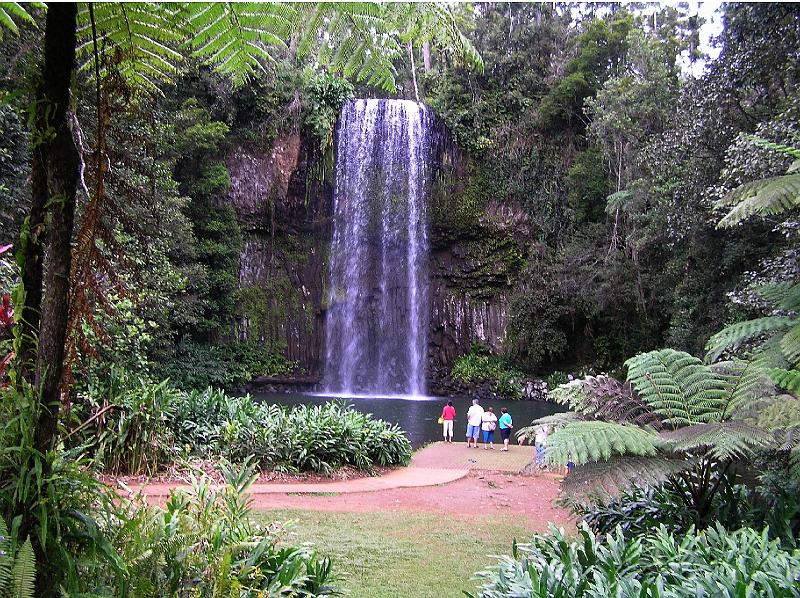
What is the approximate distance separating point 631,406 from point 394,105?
20.8 meters

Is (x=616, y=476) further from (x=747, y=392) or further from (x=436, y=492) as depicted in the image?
(x=436, y=492)

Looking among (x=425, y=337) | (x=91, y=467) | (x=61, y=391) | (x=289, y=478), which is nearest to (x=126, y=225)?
(x=61, y=391)

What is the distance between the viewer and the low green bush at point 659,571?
2.86 meters

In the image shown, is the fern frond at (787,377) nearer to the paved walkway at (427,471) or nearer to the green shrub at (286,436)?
the paved walkway at (427,471)

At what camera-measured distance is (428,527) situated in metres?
6.62

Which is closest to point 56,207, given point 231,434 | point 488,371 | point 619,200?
point 231,434

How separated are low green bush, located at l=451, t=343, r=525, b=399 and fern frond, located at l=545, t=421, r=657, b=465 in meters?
18.8

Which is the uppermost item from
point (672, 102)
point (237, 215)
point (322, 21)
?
point (672, 102)

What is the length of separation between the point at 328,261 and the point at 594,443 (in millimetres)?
21216

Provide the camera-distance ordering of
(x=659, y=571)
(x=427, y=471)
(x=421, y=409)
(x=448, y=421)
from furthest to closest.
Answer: (x=421, y=409) → (x=448, y=421) → (x=427, y=471) → (x=659, y=571)

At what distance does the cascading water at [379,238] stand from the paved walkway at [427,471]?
418 inches

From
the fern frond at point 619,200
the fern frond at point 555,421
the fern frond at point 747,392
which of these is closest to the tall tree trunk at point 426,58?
the fern frond at point 619,200

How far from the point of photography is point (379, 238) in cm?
2395

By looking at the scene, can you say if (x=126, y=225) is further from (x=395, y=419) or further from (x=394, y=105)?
(x=394, y=105)
